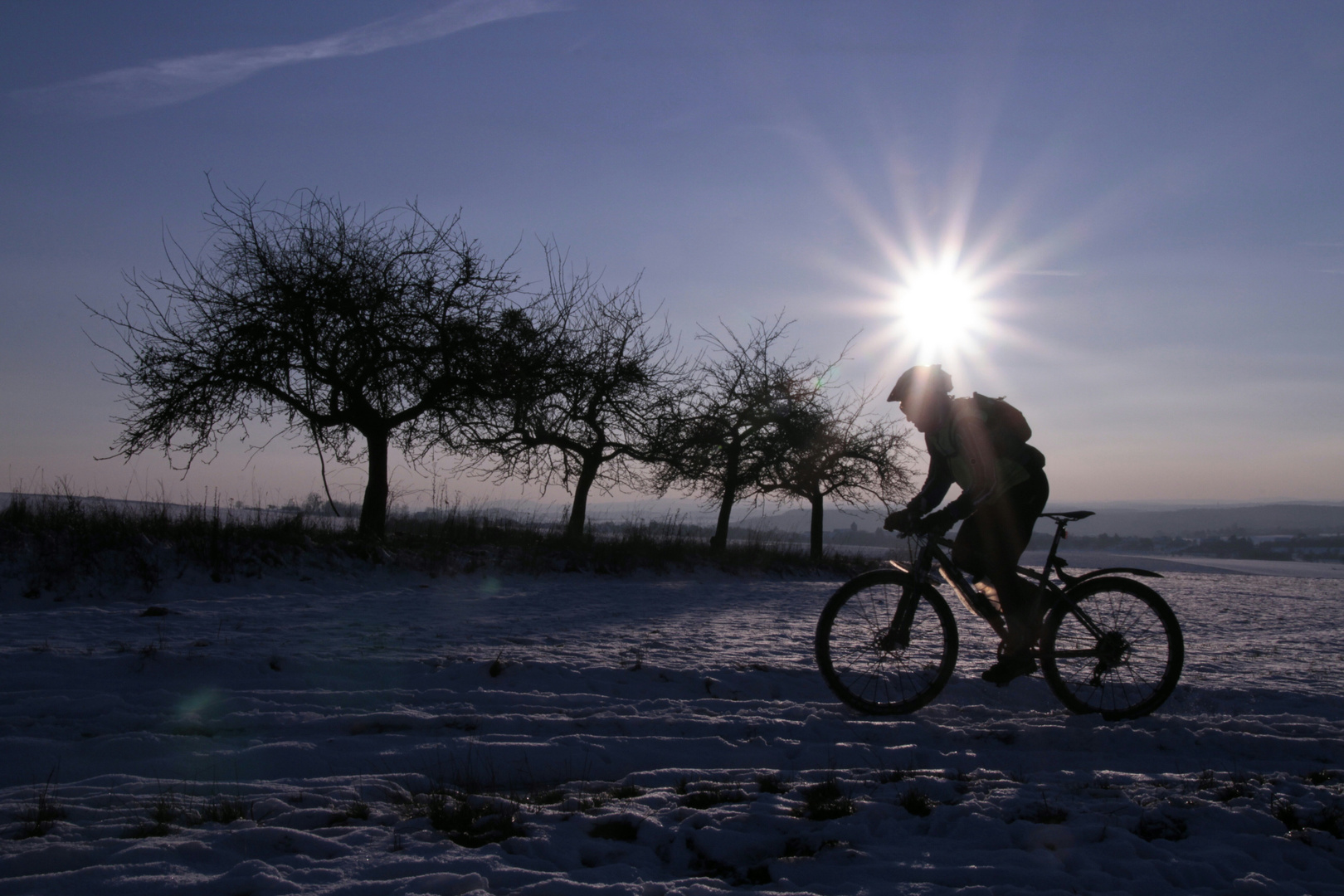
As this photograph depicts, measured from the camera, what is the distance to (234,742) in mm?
3648

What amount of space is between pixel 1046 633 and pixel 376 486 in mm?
11231

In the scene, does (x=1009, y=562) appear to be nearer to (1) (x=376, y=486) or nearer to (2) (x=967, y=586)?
(2) (x=967, y=586)

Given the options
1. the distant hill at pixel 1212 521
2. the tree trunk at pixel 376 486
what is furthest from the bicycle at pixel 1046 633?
the distant hill at pixel 1212 521

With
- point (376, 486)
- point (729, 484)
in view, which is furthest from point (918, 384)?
point (729, 484)

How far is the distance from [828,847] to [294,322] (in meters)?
11.7

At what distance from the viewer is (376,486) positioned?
12969mm

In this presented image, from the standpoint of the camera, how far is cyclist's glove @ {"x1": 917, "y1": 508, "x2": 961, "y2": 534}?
453 centimetres

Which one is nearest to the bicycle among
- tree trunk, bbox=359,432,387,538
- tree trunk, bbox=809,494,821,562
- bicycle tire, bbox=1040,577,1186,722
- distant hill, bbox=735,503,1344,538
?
bicycle tire, bbox=1040,577,1186,722

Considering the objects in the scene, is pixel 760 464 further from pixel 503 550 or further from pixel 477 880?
pixel 477 880

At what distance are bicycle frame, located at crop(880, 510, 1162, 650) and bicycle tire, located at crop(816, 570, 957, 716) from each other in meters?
0.05

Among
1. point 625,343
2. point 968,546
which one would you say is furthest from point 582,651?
point 625,343

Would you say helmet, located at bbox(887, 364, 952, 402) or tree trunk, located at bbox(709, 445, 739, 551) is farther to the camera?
tree trunk, located at bbox(709, 445, 739, 551)

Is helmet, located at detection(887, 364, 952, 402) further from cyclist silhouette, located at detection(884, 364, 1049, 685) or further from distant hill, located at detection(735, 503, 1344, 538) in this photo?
distant hill, located at detection(735, 503, 1344, 538)

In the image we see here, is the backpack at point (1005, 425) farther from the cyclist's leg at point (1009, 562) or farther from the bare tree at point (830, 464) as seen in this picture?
the bare tree at point (830, 464)
